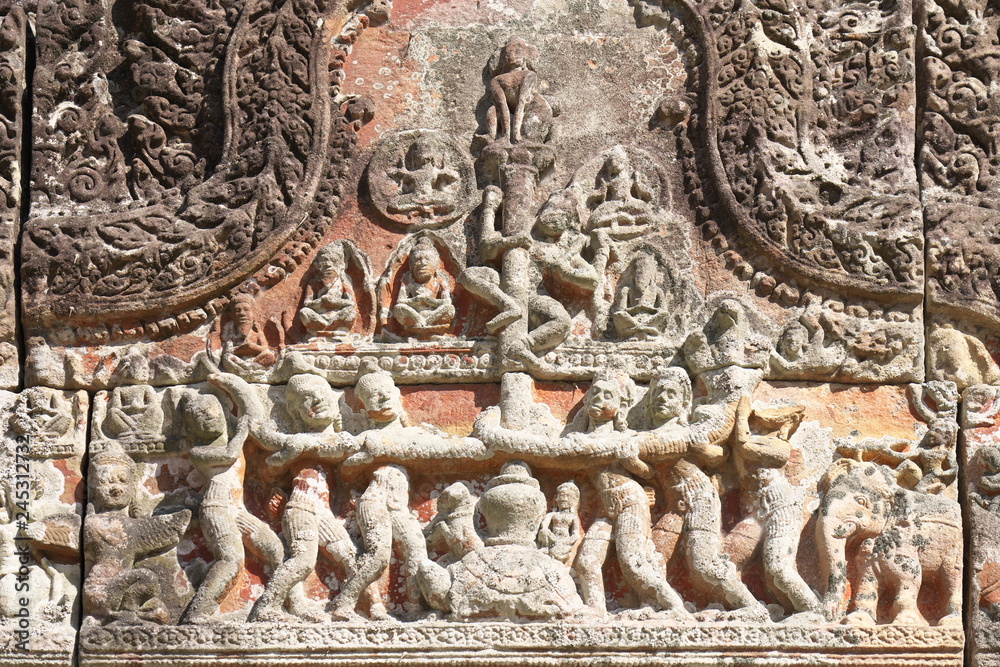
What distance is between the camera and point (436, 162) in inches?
362

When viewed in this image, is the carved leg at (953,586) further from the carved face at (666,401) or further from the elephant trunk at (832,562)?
the carved face at (666,401)

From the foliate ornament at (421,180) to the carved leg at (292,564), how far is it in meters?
1.58

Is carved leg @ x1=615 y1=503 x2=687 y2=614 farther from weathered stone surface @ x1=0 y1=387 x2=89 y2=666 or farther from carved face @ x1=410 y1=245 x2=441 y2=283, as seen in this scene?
weathered stone surface @ x1=0 y1=387 x2=89 y2=666

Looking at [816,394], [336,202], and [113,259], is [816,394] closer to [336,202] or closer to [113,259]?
[336,202]

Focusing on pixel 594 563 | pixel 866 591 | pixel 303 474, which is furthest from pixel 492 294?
pixel 866 591

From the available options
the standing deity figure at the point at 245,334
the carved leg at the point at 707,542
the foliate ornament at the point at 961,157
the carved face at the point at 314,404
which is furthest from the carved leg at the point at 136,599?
the foliate ornament at the point at 961,157

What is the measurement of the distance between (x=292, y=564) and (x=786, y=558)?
2262 millimetres

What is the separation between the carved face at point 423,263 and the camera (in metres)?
8.97

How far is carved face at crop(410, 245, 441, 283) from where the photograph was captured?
897 cm

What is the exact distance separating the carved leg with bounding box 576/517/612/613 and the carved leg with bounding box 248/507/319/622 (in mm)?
1236

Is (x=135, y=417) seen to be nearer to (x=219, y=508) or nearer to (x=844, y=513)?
(x=219, y=508)

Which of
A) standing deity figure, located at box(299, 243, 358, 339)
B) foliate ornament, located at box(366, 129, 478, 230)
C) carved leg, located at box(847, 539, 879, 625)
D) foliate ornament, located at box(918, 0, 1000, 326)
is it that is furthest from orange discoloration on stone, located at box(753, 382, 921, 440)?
standing deity figure, located at box(299, 243, 358, 339)

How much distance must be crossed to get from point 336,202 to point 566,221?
1.15 m

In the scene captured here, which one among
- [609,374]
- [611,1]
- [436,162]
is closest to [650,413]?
[609,374]
